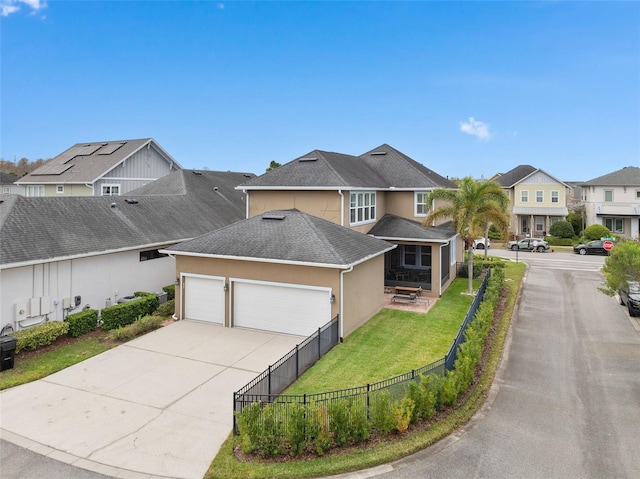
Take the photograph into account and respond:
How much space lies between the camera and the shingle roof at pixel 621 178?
143 ft

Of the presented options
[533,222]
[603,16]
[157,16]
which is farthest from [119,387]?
[533,222]

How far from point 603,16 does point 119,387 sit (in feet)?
85.6

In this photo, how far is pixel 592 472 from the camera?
25.4 feet

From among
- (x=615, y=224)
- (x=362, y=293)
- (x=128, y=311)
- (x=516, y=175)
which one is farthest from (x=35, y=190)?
(x=615, y=224)

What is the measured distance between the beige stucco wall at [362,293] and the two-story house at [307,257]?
0.04 m

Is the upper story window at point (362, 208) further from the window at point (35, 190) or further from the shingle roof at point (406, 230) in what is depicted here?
the window at point (35, 190)

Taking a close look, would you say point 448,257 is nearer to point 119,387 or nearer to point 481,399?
point 481,399

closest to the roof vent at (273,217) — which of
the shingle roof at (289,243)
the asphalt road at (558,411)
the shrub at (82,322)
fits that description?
the shingle roof at (289,243)

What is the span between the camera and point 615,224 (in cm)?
4438

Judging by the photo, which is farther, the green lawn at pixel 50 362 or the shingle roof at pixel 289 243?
the shingle roof at pixel 289 243

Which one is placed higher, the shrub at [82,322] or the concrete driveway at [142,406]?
the shrub at [82,322]

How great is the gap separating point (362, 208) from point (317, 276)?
906 centimetres

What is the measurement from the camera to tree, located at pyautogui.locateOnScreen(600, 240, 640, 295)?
1288cm

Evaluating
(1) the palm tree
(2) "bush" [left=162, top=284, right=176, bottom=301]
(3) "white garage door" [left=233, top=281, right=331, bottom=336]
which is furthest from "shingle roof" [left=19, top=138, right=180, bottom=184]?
(1) the palm tree
